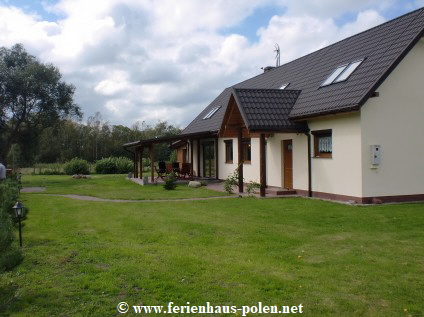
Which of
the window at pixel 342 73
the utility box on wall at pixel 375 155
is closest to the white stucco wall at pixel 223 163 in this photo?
the window at pixel 342 73

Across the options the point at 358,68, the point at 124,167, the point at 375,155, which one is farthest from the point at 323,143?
the point at 124,167

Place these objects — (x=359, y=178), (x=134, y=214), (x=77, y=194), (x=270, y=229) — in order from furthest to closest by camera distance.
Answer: (x=77, y=194) → (x=359, y=178) → (x=134, y=214) → (x=270, y=229)

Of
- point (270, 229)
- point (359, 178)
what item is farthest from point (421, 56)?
point (270, 229)

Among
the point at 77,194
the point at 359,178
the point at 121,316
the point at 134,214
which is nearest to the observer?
the point at 121,316

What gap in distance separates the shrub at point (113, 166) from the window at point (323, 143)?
2556 cm

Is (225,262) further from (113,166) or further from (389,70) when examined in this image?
(113,166)

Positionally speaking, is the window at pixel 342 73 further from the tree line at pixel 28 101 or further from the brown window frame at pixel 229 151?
the tree line at pixel 28 101

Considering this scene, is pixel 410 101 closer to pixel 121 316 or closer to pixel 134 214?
pixel 134 214

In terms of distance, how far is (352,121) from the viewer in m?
13.0

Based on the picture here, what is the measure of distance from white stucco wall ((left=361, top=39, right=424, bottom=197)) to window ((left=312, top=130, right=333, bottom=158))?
5.37ft

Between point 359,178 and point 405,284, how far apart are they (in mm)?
7748

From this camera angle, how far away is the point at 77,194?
18.6 m

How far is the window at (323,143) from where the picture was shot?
1421 centimetres

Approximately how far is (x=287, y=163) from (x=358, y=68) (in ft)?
14.9
